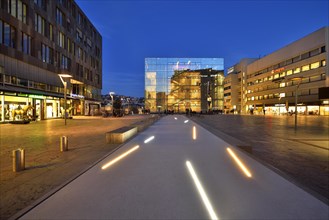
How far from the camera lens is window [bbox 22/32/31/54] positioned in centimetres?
3033

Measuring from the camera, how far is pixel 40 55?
113ft

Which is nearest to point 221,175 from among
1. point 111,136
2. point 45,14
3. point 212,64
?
point 111,136

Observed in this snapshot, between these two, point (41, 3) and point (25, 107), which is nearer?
point (25, 107)

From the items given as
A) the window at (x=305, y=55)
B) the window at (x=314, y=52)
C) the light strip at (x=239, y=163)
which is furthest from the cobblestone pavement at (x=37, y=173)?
the window at (x=305, y=55)

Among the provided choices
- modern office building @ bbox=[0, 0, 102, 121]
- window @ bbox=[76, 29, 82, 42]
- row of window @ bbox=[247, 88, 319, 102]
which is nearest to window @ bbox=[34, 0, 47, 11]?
modern office building @ bbox=[0, 0, 102, 121]

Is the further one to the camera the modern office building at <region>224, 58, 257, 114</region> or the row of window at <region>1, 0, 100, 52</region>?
the modern office building at <region>224, 58, 257, 114</region>

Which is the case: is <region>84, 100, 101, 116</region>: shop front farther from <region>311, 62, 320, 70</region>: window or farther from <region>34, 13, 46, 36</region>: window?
<region>311, 62, 320, 70</region>: window

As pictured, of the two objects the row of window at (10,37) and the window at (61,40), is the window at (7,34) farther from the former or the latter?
the window at (61,40)

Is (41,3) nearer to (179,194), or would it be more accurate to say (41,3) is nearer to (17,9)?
(17,9)

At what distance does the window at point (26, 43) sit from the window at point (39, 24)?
7.87 ft

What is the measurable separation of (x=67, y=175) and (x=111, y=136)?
5.78 m

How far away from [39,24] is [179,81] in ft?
180

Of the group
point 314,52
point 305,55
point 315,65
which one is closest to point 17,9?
point 315,65

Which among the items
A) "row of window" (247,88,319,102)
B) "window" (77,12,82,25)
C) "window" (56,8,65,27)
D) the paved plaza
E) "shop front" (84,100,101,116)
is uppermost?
"window" (77,12,82,25)
